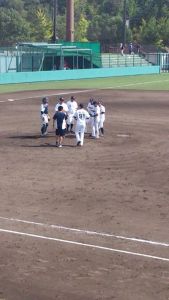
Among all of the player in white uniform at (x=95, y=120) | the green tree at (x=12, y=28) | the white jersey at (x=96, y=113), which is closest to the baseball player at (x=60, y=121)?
the player in white uniform at (x=95, y=120)

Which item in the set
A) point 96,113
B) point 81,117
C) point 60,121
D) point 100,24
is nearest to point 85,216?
point 60,121

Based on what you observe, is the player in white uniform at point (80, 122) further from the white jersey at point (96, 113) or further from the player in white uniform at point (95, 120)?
the white jersey at point (96, 113)

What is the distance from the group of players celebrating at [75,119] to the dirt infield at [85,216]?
442 mm

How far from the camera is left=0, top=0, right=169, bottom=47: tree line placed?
114000 mm

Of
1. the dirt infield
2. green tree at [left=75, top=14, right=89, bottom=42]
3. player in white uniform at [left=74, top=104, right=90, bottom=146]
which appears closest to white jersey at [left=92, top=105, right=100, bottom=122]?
A: the dirt infield

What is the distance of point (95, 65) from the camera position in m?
71.8

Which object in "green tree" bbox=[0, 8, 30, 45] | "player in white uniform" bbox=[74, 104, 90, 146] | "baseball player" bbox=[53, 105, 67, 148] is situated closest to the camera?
"baseball player" bbox=[53, 105, 67, 148]

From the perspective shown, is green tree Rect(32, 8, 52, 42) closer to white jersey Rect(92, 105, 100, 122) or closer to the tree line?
the tree line

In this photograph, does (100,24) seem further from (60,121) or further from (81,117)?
(60,121)

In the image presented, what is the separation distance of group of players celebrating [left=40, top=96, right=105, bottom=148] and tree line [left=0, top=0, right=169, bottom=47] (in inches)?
3142

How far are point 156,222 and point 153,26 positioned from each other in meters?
103

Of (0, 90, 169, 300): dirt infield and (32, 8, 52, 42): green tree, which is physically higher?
(32, 8, 52, 42): green tree

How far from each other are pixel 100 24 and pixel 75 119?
4264 inches

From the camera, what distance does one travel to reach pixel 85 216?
46.8 ft
